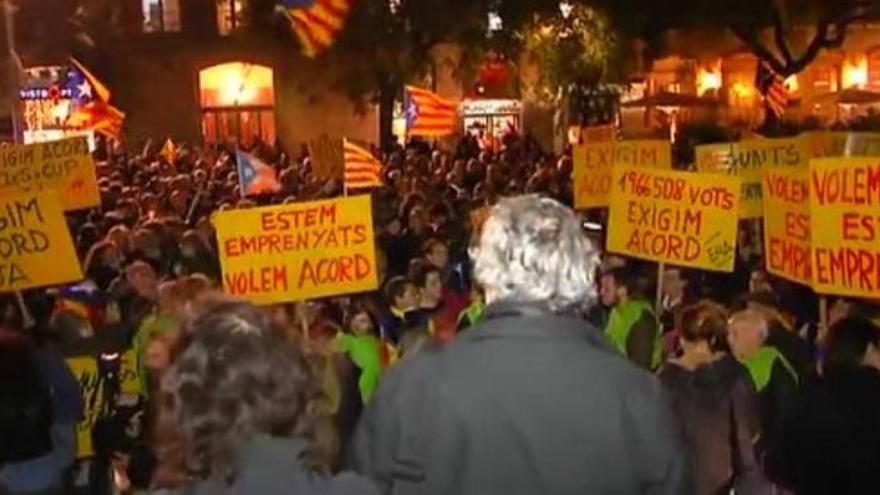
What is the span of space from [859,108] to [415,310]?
35.9m

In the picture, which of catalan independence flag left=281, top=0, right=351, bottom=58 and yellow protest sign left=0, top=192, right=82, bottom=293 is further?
catalan independence flag left=281, top=0, right=351, bottom=58

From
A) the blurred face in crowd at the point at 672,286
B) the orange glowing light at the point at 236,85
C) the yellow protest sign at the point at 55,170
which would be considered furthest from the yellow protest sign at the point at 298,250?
the orange glowing light at the point at 236,85

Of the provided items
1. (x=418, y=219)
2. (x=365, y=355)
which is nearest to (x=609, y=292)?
(x=365, y=355)

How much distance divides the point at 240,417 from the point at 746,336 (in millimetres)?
5516

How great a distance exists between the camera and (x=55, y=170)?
54.4 feet

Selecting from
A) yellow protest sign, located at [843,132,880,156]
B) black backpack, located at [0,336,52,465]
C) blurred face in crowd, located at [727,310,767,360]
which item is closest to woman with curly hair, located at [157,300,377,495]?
black backpack, located at [0,336,52,465]

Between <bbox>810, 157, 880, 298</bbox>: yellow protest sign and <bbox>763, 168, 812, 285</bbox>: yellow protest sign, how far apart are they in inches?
38.8

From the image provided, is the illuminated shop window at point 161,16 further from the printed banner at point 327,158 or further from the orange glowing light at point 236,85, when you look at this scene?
the printed banner at point 327,158

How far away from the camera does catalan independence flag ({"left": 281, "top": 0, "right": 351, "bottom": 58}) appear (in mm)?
33406

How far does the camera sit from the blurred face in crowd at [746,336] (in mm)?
8945

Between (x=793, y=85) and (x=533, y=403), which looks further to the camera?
(x=793, y=85)

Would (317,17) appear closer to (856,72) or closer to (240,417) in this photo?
(856,72)

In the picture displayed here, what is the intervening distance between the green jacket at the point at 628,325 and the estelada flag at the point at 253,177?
390 inches

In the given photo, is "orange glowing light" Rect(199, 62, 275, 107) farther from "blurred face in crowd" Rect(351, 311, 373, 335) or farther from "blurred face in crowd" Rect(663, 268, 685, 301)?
"blurred face in crowd" Rect(351, 311, 373, 335)
